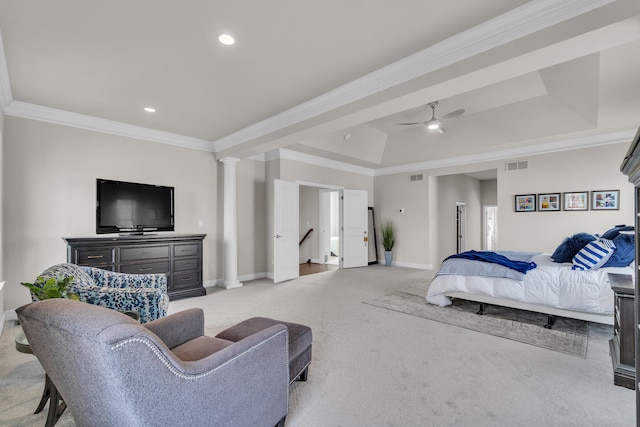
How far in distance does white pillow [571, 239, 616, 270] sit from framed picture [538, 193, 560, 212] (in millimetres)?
2662

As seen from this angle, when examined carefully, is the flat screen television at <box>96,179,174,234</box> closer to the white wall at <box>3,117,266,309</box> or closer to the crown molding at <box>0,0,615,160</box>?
the white wall at <box>3,117,266,309</box>

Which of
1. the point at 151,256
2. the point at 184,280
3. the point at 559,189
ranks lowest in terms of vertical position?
the point at 184,280

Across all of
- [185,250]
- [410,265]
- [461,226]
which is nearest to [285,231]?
[185,250]

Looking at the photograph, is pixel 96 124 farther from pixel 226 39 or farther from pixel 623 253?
pixel 623 253

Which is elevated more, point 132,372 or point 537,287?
point 132,372

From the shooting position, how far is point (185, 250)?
15.3 ft

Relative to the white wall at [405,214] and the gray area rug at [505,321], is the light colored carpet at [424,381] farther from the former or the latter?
the white wall at [405,214]

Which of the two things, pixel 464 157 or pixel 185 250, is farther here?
pixel 464 157

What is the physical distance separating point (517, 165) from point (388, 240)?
3.25 metres

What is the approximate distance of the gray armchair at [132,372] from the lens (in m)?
0.96

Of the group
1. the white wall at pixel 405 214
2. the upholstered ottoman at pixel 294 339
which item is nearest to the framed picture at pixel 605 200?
the white wall at pixel 405 214

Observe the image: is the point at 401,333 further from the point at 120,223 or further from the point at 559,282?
the point at 120,223

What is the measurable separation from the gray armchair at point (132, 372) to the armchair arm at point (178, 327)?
0.56 metres

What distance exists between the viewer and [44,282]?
1.87 m
